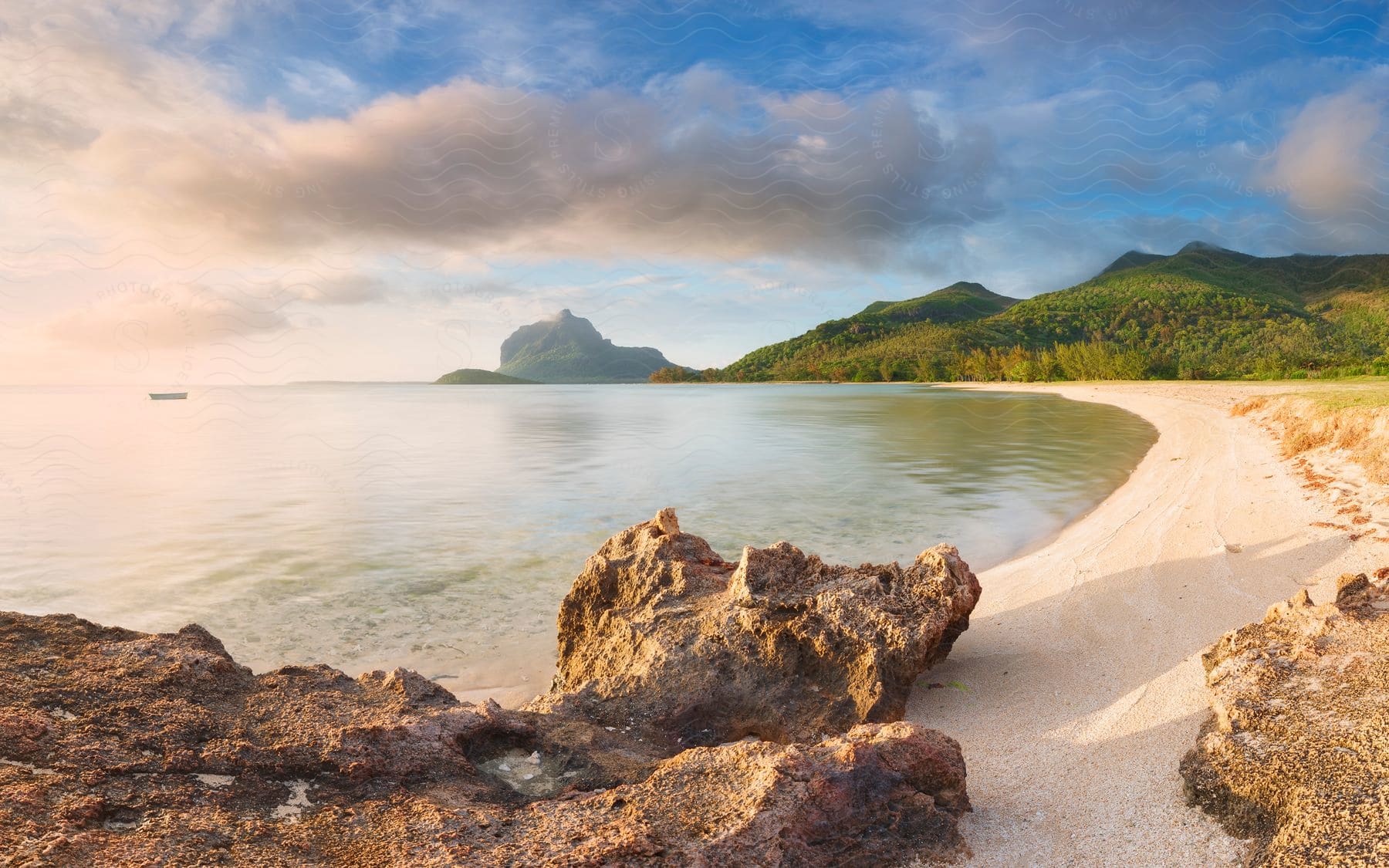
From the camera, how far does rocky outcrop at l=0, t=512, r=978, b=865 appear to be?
2.21 metres

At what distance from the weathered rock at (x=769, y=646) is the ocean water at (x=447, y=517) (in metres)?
1.73

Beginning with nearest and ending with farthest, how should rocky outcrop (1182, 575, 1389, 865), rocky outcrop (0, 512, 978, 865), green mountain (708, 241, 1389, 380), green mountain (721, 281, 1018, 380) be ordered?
rocky outcrop (0, 512, 978, 865) → rocky outcrop (1182, 575, 1389, 865) → green mountain (708, 241, 1389, 380) → green mountain (721, 281, 1018, 380)

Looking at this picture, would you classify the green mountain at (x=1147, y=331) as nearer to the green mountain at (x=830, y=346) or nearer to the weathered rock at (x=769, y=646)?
the green mountain at (x=830, y=346)

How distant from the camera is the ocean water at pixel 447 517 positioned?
7898 millimetres

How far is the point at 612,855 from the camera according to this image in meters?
2.17

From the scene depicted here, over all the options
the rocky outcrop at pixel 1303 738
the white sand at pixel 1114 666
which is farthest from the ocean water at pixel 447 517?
the rocky outcrop at pixel 1303 738

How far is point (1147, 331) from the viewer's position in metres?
113

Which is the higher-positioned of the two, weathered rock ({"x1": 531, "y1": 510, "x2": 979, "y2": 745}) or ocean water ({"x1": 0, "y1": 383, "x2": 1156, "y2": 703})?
weathered rock ({"x1": 531, "y1": 510, "x2": 979, "y2": 745})

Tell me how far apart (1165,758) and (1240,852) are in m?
0.76

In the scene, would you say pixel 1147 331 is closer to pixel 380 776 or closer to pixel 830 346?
pixel 830 346

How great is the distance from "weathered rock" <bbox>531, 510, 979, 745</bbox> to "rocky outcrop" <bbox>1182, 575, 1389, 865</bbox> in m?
1.53

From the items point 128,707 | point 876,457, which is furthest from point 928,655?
point 876,457

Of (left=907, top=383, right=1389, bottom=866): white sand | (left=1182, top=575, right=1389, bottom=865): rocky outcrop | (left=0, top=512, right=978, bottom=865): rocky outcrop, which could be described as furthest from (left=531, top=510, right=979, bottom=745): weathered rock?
(left=1182, top=575, right=1389, bottom=865): rocky outcrop

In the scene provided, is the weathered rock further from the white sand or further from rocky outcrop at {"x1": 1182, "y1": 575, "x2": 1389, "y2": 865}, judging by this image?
rocky outcrop at {"x1": 1182, "y1": 575, "x2": 1389, "y2": 865}
